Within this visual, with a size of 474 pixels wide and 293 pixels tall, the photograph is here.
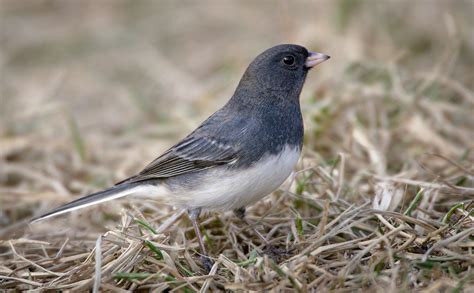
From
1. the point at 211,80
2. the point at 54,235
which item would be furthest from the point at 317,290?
the point at 211,80

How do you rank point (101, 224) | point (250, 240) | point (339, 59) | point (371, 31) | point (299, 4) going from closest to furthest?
point (250, 240) → point (101, 224) → point (339, 59) → point (371, 31) → point (299, 4)

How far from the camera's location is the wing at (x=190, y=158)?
3262 mm

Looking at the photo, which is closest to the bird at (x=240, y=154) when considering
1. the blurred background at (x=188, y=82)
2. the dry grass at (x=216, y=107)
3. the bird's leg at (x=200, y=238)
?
the bird's leg at (x=200, y=238)

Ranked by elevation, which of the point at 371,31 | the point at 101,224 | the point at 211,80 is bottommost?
the point at 101,224

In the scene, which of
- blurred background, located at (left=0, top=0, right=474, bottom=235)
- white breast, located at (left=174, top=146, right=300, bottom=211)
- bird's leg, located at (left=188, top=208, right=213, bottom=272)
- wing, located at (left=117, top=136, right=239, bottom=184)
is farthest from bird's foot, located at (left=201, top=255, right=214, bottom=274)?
blurred background, located at (left=0, top=0, right=474, bottom=235)

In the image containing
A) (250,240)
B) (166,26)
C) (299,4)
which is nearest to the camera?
(250,240)

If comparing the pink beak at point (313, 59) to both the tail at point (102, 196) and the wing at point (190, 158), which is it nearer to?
the wing at point (190, 158)

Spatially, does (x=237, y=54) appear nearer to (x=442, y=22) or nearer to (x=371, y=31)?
(x=371, y=31)

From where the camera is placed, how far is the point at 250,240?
334 cm

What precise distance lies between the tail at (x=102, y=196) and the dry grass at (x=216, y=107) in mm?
149

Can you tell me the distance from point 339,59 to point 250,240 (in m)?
2.89

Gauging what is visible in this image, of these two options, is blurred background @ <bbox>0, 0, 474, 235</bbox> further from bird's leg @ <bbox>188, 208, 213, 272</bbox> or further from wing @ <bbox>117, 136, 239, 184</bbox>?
bird's leg @ <bbox>188, 208, 213, 272</bbox>

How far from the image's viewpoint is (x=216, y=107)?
5.35 m

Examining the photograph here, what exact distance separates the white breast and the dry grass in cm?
24
